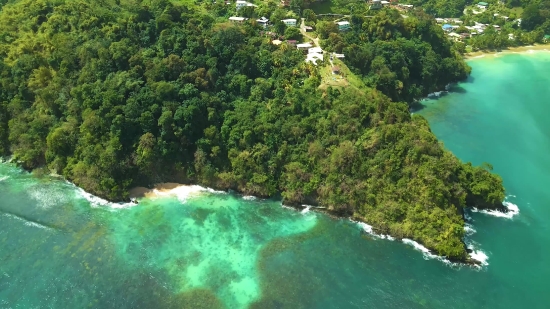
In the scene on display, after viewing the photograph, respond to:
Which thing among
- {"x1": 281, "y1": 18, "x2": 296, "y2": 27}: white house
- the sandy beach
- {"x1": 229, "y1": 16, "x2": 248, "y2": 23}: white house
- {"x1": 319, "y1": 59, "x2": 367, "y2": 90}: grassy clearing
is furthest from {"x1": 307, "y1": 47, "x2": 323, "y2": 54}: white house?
the sandy beach

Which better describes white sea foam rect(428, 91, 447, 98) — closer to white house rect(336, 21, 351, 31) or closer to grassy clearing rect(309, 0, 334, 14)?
white house rect(336, 21, 351, 31)

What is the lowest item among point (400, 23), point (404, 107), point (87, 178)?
point (87, 178)

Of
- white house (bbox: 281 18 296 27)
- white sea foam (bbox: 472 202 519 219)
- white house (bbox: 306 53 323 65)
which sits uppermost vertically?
white house (bbox: 281 18 296 27)

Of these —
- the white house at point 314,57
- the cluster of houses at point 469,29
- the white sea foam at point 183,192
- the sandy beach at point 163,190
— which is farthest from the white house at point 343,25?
the cluster of houses at point 469,29

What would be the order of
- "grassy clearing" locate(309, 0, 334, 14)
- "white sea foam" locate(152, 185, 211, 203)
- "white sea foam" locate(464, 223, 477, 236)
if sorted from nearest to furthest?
1. "white sea foam" locate(464, 223, 477, 236)
2. "white sea foam" locate(152, 185, 211, 203)
3. "grassy clearing" locate(309, 0, 334, 14)

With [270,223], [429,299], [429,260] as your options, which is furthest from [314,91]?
[429,299]

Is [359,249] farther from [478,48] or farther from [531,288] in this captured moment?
[478,48]

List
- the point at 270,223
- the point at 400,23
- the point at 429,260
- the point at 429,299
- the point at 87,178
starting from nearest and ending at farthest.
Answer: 1. the point at 429,299
2. the point at 429,260
3. the point at 270,223
4. the point at 87,178
5. the point at 400,23
